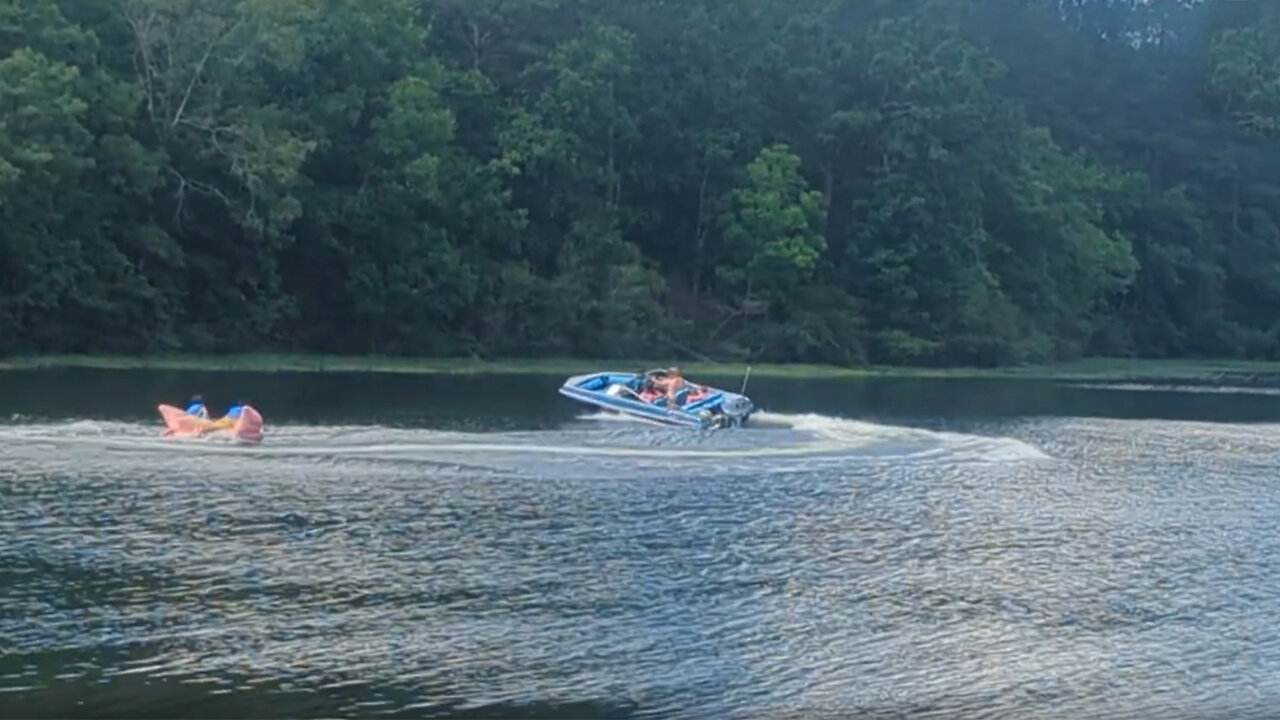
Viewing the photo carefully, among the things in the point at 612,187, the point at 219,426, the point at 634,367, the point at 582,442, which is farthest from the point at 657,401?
the point at 612,187

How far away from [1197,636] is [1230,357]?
81.4m

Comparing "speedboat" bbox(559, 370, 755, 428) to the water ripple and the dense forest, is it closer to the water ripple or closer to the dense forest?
the water ripple

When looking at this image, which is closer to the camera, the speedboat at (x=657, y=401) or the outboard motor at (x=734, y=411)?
the outboard motor at (x=734, y=411)

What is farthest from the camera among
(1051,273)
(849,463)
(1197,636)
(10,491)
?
(1051,273)

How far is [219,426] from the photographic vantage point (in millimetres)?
38375

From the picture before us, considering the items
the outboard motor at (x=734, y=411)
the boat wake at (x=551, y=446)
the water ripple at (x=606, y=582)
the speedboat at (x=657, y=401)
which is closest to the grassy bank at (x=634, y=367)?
the speedboat at (x=657, y=401)

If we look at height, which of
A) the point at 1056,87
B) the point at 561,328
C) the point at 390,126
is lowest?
the point at 561,328

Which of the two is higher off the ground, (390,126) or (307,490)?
(390,126)

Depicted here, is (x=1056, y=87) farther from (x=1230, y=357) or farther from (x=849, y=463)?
(x=849, y=463)

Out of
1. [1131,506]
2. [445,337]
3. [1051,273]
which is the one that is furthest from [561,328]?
[1131,506]

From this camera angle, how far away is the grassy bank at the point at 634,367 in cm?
6278

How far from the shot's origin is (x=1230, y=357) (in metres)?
101

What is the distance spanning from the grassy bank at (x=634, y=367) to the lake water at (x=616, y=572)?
16903 mm

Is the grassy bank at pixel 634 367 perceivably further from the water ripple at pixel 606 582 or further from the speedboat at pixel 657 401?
the water ripple at pixel 606 582
